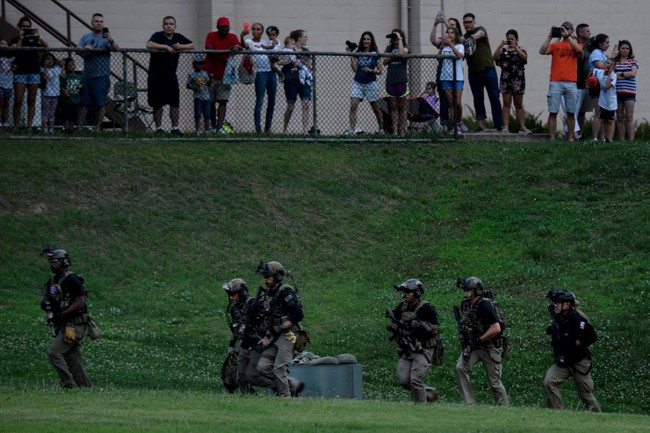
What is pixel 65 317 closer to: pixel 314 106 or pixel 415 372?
pixel 415 372

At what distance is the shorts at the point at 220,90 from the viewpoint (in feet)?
84.0

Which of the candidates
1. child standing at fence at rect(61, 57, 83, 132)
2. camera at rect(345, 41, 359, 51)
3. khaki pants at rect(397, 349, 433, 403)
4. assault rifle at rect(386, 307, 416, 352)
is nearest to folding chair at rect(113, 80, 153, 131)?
child standing at fence at rect(61, 57, 83, 132)

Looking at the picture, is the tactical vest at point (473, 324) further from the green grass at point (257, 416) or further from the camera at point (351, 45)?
the camera at point (351, 45)

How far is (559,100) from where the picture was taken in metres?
27.1

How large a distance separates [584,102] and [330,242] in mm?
6886

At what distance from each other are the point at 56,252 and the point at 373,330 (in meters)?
5.40

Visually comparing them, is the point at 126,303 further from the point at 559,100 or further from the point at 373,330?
the point at 559,100

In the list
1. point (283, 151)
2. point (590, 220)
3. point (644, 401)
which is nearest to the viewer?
point (644, 401)

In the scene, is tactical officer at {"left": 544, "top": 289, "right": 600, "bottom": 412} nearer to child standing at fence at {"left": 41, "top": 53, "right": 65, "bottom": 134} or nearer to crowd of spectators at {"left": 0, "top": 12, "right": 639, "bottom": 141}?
Answer: crowd of spectators at {"left": 0, "top": 12, "right": 639, "bottom": 141}

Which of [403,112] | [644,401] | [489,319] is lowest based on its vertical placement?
[644,401]

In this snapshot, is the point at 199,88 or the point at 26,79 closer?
the point at 26,79

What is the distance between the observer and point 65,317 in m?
16.9

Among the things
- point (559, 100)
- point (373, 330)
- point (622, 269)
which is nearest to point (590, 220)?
point (622, 269)

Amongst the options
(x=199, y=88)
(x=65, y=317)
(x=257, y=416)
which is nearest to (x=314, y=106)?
(x=199, y=88)
